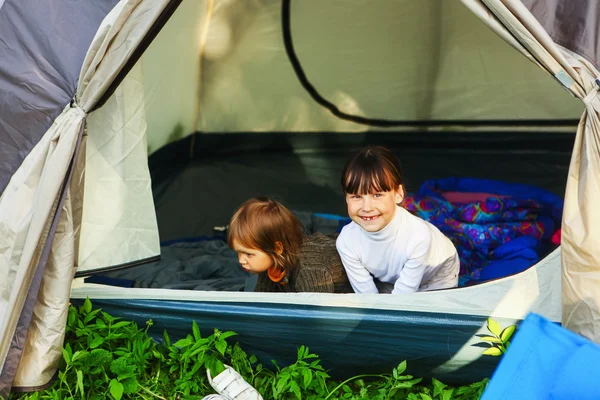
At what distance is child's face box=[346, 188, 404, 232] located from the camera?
198 centimetres

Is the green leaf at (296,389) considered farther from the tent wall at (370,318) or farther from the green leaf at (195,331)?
the green leaf at (195,331)

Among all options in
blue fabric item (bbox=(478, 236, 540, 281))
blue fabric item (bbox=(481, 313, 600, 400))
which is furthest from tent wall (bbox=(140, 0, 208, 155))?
blue fabric item (bbox=(481, 313, 600, 400))

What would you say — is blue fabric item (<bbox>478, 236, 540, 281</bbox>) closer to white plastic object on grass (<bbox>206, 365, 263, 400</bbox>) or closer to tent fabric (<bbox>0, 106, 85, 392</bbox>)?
white plastic object on grass (<bbox>206, 365, 263, 400</bbox>)

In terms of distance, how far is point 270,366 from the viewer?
6.97ft

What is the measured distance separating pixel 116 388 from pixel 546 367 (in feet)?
3.73

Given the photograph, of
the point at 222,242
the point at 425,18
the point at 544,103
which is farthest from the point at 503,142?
the point at 222,242

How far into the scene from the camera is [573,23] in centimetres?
173

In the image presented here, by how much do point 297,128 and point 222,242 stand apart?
923 mm

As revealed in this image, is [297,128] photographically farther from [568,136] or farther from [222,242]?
[568,136]

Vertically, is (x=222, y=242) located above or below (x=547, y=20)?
below

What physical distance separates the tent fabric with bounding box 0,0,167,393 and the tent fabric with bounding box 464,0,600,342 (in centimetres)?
86

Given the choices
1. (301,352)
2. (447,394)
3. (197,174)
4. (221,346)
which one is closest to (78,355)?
(221,346)

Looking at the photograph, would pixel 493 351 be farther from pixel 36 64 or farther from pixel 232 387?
pixel 36 64

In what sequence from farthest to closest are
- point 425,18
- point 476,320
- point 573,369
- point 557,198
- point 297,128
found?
point 297,128 < point 425,18 < point 557,198 < point 476,320 < point 573,369
